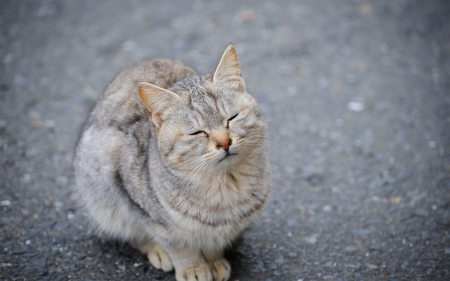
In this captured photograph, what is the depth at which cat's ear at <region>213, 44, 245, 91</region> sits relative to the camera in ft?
10.8

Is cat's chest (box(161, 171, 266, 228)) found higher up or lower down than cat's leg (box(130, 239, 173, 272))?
higher up

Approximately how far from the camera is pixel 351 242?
12.9ft

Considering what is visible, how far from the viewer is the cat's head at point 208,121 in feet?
10.1

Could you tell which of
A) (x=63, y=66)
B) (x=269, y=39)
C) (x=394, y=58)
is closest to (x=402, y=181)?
(x=394, y=58)

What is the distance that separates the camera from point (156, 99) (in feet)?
10.5

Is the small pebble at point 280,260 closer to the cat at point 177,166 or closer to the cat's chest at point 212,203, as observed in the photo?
the cat at point 177,166

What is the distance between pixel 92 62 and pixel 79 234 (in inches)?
111

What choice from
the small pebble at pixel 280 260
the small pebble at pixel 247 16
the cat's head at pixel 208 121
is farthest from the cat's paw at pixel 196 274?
the small pebble at pixel 247 16

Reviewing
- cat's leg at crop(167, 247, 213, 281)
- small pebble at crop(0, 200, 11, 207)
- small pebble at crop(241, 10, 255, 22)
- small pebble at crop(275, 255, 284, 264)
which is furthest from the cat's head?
small pebble at crop(241, 10, 255, 22)

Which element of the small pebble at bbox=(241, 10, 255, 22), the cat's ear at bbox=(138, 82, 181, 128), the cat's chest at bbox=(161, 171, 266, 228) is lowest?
the small pebble at bbox=(241, 10, 255, 22)

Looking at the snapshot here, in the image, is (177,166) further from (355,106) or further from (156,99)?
(355,106)

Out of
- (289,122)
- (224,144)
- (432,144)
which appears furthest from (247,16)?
(224,144)

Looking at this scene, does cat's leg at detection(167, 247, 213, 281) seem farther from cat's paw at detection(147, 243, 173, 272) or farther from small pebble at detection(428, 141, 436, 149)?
small pebble at detection(428, 141, 436, 149)

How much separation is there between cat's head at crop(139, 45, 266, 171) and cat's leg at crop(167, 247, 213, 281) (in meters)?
0.68
